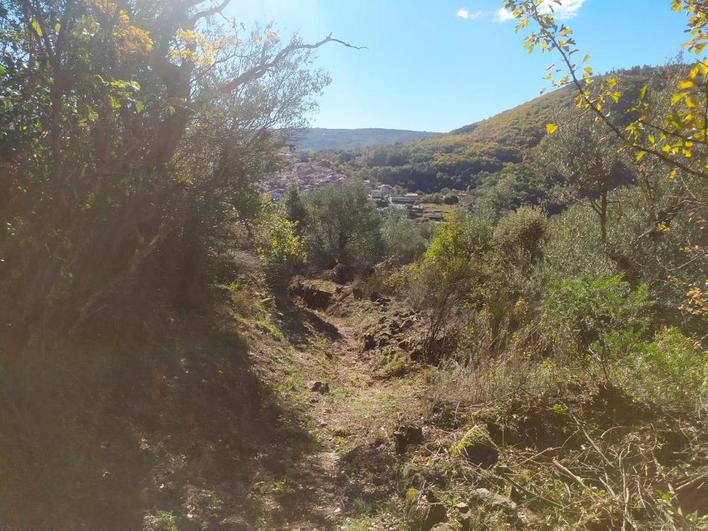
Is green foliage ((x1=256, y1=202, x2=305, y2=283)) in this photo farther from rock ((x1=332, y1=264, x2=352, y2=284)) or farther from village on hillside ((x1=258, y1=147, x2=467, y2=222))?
village on hillside ((x1=258, y1=147, x2=467, y2=222))

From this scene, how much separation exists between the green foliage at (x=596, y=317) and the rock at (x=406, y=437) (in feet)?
7.25

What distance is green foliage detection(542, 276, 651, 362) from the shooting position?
17.8 feet

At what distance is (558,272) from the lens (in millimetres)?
10328

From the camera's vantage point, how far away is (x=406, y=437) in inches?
214

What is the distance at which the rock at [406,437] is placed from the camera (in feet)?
17.7

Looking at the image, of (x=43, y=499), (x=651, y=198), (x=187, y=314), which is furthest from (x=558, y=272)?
(x=43, y=499)

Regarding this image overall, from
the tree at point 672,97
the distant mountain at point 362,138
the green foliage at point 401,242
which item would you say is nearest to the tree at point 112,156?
the tree at point 672,97

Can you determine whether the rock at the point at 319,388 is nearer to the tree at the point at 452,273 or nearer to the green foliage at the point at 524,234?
the tree at the point at 452,273

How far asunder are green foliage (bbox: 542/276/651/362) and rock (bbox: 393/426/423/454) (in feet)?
7.25

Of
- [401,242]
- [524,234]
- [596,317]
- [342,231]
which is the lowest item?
[596,317]

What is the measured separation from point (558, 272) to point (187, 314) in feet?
25.9

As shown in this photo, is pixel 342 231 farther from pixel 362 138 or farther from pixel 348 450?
pixel 362 138

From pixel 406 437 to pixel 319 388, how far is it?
2.83 meters

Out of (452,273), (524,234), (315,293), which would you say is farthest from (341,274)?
(452,273)
